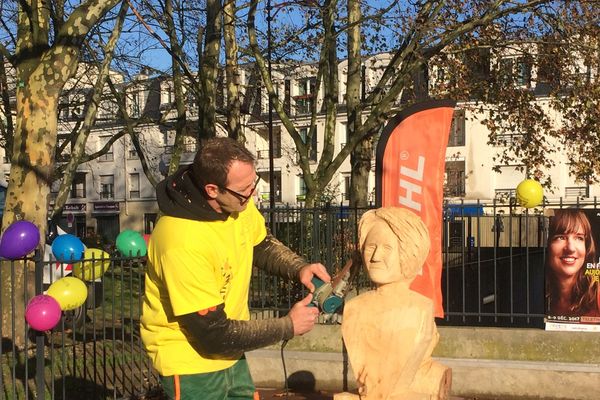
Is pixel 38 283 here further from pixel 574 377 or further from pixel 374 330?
pixel 574 377

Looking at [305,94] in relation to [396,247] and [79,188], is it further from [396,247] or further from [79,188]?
[79,188]

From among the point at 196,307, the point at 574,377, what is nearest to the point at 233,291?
the point at 196,307

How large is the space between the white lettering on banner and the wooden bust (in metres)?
3.09

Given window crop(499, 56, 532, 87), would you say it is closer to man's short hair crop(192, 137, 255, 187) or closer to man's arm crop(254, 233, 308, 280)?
man's arm crop(254, 233, 308, 280)

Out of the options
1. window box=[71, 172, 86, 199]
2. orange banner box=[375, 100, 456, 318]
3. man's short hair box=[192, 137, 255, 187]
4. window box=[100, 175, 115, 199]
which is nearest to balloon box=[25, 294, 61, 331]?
man's short hair box=[192, 137, 255, 187]

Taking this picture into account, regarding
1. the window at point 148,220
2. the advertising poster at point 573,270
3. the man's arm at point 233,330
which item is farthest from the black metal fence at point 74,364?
the window at point 148,220

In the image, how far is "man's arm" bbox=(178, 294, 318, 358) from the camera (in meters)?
2.80

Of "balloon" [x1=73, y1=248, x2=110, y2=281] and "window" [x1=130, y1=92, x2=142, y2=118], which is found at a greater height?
"window" [x1=130, y1=92, x2=142, y2=118]

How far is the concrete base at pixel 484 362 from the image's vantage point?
6.64 metres

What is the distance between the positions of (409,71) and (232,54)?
339cm

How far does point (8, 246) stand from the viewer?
5781 mm

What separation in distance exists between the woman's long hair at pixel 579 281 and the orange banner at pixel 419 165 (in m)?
1.49

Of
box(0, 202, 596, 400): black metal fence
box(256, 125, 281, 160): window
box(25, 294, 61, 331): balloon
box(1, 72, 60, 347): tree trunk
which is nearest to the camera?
box(25, 294, 61, 331): balloon

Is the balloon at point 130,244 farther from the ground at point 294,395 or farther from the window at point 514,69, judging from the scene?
the window at point 514,69
